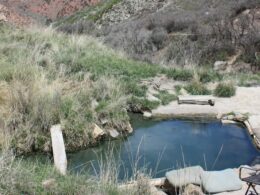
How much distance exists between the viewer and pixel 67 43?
1535cm

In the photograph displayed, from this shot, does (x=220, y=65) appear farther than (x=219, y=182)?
Yes

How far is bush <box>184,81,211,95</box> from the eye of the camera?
12.6 metres

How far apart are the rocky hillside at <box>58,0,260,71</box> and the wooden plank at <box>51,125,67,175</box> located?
321 inches

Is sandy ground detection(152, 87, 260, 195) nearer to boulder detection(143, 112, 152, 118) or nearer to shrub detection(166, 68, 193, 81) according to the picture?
boulder detection(143, 112, 152, 118)

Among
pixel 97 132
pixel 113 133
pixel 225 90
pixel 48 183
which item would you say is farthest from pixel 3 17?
pixel 48 183

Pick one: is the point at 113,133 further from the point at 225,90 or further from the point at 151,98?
the point at 225,90

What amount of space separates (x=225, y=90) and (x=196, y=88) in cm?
75

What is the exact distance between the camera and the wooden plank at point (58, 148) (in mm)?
7372

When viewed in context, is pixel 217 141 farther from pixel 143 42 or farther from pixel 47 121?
pixel 143 42

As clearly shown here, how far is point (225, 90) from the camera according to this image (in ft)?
40.8

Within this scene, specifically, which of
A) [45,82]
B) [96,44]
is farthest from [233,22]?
[45,82]

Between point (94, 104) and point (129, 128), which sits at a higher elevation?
point (94, 104)

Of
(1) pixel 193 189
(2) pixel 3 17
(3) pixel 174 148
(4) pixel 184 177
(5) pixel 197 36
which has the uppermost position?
(2) pixel 3 17

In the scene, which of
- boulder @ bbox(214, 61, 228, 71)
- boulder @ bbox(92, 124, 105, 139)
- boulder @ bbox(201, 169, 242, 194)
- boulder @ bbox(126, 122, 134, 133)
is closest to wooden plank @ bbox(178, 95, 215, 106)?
boulder @ bbox(126, 122, 134, 133)
